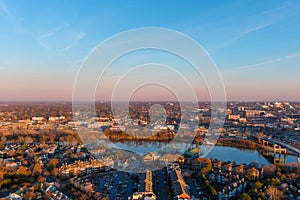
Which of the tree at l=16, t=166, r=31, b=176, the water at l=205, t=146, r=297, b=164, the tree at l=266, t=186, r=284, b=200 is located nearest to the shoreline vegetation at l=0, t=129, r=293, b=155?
the water at l=205, t=146, r=297, b=164

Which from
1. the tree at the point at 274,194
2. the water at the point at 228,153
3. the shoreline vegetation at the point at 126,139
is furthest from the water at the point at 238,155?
the tree at the point at 274,194

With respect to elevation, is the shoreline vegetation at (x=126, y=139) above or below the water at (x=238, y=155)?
above

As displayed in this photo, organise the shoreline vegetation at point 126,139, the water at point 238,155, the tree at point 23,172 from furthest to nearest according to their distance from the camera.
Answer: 1. the shoreline vegetation at point 126,139
2. the water at point 238,155
3. the tree at point 23,172

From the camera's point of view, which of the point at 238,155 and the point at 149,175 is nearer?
the point at 149,175

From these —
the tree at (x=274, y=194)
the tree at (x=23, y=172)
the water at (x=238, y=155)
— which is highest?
the tree at (x=274, y=194)

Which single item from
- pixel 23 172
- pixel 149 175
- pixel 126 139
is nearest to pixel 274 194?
pixel 149 175

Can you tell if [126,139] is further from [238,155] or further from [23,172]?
[23,172]

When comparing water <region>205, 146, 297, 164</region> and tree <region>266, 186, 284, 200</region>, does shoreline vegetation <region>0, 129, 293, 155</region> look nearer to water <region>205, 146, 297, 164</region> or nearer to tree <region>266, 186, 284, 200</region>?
water <region>205, 146, 297, 164</region>

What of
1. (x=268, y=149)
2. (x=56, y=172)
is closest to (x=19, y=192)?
(x=56, y=172)

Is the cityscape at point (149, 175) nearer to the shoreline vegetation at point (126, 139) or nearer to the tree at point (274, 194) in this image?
the tree at point (274, 194)

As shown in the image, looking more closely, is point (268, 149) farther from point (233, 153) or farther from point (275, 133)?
point (275, 133)

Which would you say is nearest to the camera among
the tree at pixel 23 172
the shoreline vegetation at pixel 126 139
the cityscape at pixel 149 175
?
the cityscape at pixel 149 175
